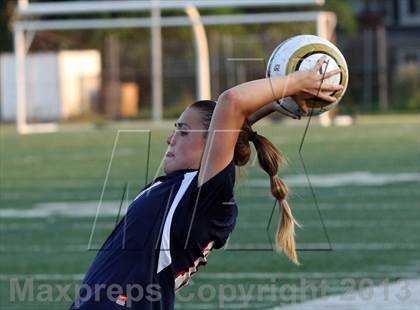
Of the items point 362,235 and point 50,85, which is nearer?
point 362,235

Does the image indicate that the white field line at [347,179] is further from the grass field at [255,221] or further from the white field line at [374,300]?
the white field line at [374,300]

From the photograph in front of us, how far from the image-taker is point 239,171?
155 inches

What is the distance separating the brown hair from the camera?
3799mm

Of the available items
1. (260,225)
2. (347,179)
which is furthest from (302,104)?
(347,179)

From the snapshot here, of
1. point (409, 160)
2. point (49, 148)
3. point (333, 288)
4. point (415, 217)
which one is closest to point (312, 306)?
point (333, 288)

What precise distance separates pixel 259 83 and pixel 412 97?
30600 mm

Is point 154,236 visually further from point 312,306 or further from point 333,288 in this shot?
point 333,288

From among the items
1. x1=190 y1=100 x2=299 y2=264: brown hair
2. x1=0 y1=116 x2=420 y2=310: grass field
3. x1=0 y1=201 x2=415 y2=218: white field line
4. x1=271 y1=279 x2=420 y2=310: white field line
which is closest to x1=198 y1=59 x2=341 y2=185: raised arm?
x1=190 y1=100 x2=299 y2=264: brown hair

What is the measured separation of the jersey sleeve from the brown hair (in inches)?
5.5

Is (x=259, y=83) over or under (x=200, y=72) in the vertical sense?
over

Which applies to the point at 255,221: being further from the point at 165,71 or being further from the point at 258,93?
the point at 165,71

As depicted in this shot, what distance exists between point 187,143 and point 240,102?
1.14ft

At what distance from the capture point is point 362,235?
9836mm

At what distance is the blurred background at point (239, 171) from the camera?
24.9 ft
